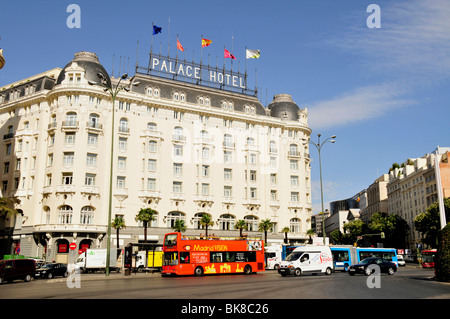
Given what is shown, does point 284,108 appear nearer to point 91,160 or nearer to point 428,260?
point 428,260

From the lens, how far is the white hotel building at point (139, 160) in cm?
5762

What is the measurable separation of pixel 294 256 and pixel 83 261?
25115 mm

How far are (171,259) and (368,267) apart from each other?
16.4 m

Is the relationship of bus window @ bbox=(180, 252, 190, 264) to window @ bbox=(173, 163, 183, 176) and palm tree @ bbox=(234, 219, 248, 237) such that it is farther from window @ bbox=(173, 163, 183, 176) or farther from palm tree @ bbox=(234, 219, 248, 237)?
window @ bbox=(173, 163, 183, 176)

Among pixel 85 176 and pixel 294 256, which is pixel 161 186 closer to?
pixel 85 176

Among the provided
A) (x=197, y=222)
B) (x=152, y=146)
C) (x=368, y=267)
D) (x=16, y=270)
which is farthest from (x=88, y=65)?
(x=368, y=267)

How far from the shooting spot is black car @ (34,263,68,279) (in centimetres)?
3772

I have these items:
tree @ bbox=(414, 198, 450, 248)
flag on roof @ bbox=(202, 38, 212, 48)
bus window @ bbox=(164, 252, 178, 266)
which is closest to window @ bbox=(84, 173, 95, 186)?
bus window @ bbox=(164, 252, 178, 266)

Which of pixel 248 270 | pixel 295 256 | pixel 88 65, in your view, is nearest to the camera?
pixel 295 256

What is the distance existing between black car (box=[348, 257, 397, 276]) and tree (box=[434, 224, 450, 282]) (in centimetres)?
803

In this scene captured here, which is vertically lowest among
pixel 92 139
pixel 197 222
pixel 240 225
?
pixel 240 225

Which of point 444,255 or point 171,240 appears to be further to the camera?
point 171,240

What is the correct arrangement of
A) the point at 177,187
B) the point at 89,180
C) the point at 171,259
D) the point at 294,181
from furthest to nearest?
the point at 294,181 < the point at 177,187 < the point at 89,180 < the point at 171,259

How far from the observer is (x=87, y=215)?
5734cm
